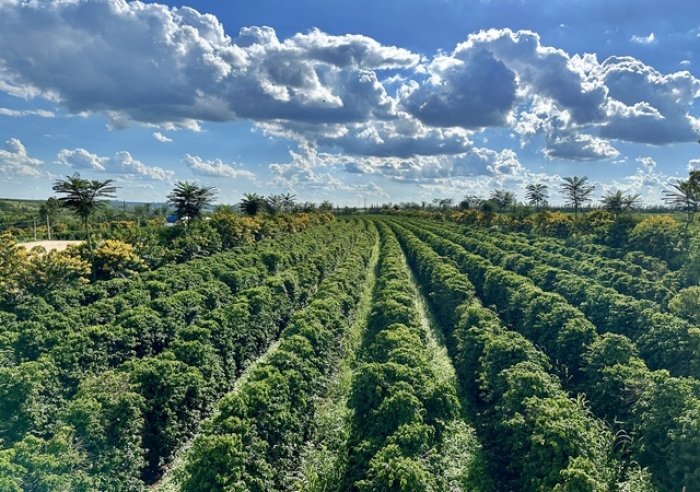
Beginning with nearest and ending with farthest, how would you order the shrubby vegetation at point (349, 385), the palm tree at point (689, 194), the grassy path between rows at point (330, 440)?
the shrubby vegetation at point (349, 385) < the grassy path between rows at point (330, 440) < the palm tree at point (689, 194)

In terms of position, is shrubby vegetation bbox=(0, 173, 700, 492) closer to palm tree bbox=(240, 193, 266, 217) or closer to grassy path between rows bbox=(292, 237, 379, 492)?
grassy path between rows bbox=(292, 237, 379, 492)

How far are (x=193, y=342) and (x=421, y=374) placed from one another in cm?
713

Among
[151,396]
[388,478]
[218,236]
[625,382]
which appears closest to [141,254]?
[218,236]

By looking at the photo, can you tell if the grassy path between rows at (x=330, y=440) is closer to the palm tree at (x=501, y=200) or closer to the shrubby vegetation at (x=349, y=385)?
the shrubby vegetation at (x=349, y=385)

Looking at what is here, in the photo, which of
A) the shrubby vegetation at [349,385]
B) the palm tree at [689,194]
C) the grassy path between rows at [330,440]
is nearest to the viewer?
the shrubby vegetation at [349,385]

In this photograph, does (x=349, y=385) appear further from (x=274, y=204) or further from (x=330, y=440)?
(x=274, y=204)

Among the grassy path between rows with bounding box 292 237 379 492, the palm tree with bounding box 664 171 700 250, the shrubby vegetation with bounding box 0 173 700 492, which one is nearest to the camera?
the shrubby vegetation with bounding box 0 173 700 492

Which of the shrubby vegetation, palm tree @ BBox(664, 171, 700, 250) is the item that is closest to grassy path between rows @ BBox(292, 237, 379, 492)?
the shrubby vegetation

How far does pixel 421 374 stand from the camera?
10266mm

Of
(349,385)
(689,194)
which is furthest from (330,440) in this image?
(689,194)

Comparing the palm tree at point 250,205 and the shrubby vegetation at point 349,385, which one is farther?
the palm tree at point 250,205

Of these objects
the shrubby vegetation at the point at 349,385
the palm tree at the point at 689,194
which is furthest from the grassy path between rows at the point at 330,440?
the palm tree at the point at 689,194

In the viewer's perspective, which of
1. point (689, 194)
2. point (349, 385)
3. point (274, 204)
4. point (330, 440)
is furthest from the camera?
point (274, 204)

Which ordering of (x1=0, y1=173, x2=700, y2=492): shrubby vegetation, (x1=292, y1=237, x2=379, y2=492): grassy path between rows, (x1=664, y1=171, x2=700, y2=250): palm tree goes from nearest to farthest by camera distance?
(x1=0, y1=173, x2=700, y2=492): shrubby vegetation, (x1=292, y1=237, x2=379, y2=492): grassy path between rows, (x1=664, y1=171, x2=700, y2=250): palm tree
